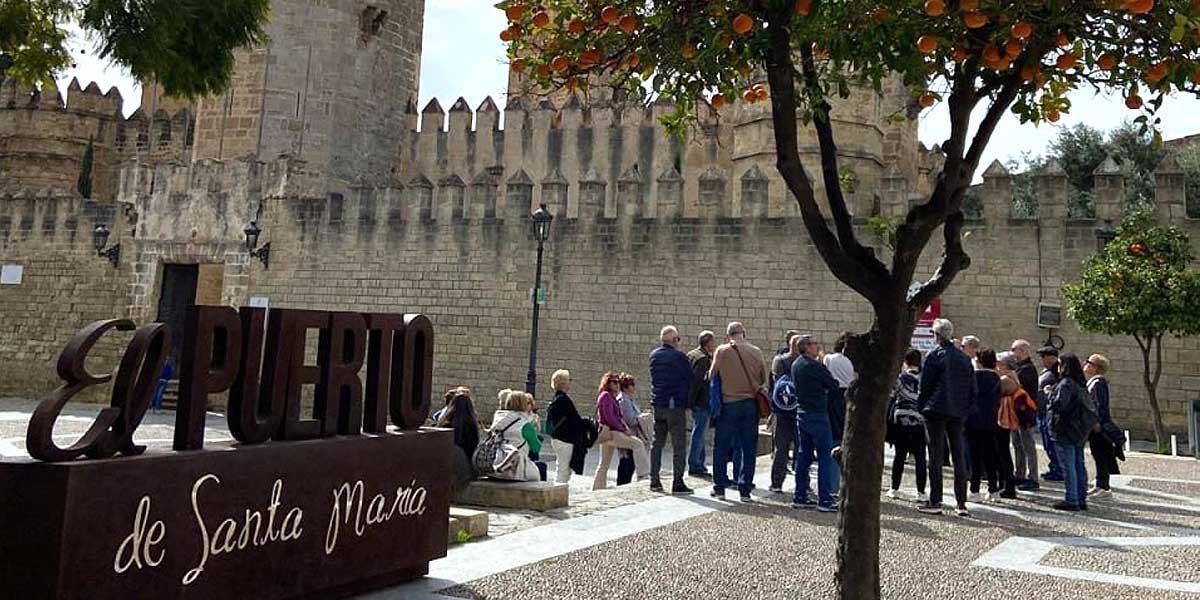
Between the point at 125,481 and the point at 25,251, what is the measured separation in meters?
22.2

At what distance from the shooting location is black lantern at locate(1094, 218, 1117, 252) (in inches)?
534

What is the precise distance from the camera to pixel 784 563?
5.52 m

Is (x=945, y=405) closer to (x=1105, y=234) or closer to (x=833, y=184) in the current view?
(x=833, y=184)

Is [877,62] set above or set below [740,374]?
above

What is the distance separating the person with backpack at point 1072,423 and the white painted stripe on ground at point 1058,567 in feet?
3.98

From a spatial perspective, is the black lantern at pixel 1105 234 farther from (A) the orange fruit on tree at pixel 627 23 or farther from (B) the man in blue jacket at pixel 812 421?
(A) the orange fruit on tree at pixel 627 23

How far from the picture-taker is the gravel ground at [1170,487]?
917 cm

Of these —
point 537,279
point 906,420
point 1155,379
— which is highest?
point 537,279

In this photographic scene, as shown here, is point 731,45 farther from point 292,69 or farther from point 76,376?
point 292,69

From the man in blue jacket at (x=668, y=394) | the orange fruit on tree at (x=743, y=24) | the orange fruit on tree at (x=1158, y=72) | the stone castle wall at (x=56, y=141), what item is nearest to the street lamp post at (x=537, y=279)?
the man in blue jacket at (x=668, y=394)

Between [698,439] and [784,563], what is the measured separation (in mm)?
4019

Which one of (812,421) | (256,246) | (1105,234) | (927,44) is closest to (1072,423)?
(812,421)

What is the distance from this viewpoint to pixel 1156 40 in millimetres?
3764

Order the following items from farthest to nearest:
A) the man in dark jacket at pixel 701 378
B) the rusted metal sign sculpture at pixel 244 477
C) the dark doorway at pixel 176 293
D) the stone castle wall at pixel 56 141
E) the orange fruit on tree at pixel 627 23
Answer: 1. the stone castle wall at pixel 56 141
2. the dark doorway at pixel 176 293
3. the man in dark jacket at pixel 701 378
4. the orange fruit on tree at pixel 627 23
5. the rusted metal sign sculpture at pixel 244 477
